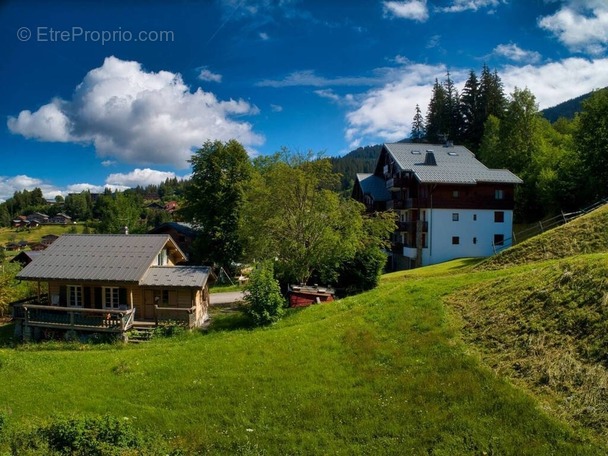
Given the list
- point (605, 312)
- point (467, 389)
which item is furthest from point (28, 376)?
point (605, 312)

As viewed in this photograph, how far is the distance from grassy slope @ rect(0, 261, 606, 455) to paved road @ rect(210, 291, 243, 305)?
1493 centimetres

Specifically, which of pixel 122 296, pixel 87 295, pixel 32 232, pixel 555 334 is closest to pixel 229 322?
pixel 122 296

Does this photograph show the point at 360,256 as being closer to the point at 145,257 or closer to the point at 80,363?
the point at 145,257

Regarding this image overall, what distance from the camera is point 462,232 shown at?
44.9 meters

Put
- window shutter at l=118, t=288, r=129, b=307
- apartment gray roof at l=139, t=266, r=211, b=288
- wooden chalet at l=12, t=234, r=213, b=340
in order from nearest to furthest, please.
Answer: wooden chalet at l=12, t=234, r=213, b=340, apartment gray roof at l=139, t=266, r=211, b=288, window shutter at l=118, t=288, r=129, b=307

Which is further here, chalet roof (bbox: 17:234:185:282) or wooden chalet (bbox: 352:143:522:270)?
wooden chalet (bbox: 352:143:522:270)

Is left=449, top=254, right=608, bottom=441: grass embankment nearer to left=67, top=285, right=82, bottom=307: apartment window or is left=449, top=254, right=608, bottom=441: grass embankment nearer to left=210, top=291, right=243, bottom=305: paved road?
left=210, top=291, right=243, bottom=305: paved road

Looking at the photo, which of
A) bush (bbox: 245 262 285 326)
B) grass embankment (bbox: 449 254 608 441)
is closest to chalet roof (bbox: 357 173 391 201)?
bush (bbox: 245 262 285 326)

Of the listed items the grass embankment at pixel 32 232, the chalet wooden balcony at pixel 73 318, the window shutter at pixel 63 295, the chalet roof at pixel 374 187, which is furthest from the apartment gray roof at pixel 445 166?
the grass embankment at pixel 32 232

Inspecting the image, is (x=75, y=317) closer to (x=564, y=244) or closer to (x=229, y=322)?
(x=229, y=322)

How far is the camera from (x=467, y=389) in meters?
12.3

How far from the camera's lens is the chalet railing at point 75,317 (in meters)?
26.3

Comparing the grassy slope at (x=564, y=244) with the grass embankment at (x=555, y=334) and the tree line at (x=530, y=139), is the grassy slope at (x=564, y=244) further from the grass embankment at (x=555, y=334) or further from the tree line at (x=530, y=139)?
the tree line at (x=530, y=139)

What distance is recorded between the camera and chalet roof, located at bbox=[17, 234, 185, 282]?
28406mm
